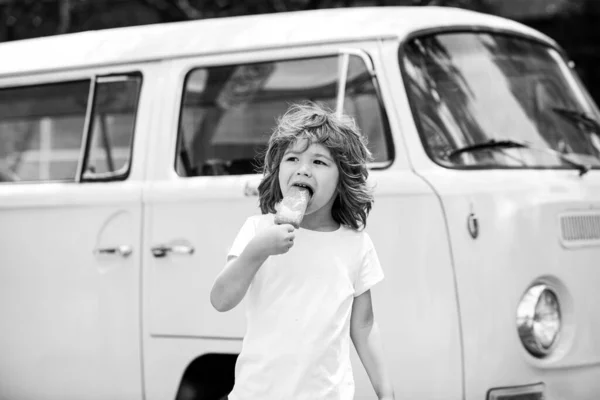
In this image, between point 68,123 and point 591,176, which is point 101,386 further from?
point 591,176

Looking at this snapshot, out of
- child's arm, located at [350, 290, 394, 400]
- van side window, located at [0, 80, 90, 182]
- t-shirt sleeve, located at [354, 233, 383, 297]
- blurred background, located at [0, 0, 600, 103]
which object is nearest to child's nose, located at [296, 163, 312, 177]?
t-shirt sleeve, located at [354, 233, 383, 297]

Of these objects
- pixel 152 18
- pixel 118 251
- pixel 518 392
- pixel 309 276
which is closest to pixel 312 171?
pixel 309 276

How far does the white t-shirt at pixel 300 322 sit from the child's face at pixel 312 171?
12 centimetres

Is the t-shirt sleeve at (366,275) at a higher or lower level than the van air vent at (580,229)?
lower

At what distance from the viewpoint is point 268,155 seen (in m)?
3.23

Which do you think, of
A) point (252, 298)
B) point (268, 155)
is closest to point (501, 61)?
point (268, 155)

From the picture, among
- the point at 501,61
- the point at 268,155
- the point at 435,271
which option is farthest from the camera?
the point at 501,61

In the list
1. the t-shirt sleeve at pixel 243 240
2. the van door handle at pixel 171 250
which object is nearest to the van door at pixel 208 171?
the van door handle at pixel 171 250

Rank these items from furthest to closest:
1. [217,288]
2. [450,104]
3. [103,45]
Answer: [103,45]
[450,104]
[217,288]

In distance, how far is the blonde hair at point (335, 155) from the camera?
10.2 feet

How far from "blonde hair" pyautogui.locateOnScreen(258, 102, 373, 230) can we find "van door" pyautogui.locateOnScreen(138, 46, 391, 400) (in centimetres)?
118

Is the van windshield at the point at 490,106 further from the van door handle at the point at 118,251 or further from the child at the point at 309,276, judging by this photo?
the van door handle at the point at 118,251

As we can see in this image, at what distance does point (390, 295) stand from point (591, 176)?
1.17 metres

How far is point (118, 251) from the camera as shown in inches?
187
